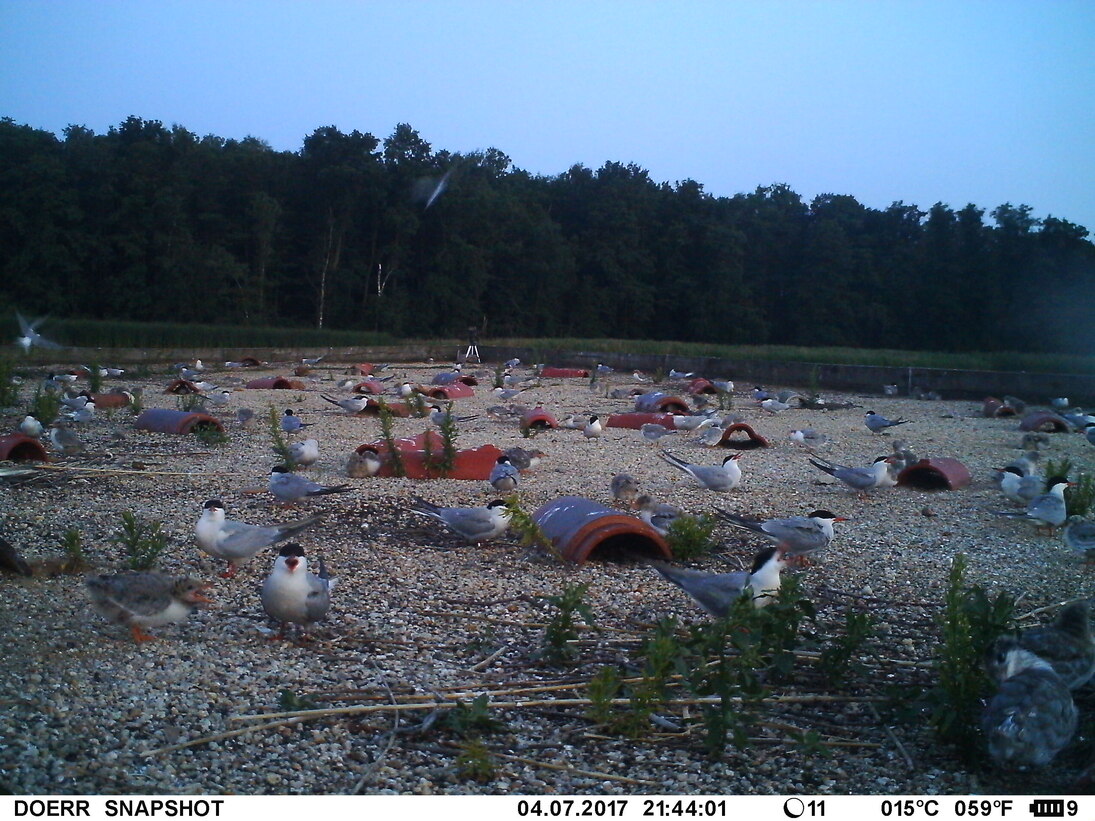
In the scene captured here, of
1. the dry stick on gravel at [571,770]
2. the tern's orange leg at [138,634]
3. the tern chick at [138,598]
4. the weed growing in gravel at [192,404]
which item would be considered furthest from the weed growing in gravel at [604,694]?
the weed growing in gravel at [192,404]

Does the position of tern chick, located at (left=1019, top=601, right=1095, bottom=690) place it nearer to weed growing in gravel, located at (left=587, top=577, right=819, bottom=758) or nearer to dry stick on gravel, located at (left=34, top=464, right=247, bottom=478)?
weed growing in gravel, located at (left=587, top=577, right=819, bottom=758)

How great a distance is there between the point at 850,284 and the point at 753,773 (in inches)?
1660

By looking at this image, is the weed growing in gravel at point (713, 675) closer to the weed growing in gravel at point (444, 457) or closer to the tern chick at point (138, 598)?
the tern chick at point (138, 598)

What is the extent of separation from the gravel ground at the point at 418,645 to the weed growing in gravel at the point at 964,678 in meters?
0.11

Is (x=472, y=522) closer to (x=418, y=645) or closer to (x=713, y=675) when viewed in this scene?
(x=418, y=645)

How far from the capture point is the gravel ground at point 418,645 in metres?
2.91

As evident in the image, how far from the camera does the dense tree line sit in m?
33.9

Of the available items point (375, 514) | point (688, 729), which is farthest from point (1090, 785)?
point (375, 514)

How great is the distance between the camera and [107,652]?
378cm

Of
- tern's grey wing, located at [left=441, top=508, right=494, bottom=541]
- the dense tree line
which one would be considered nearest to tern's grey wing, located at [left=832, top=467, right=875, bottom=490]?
tern's grey wing, located at [left=441, top=508, right=494, bottom=541]
